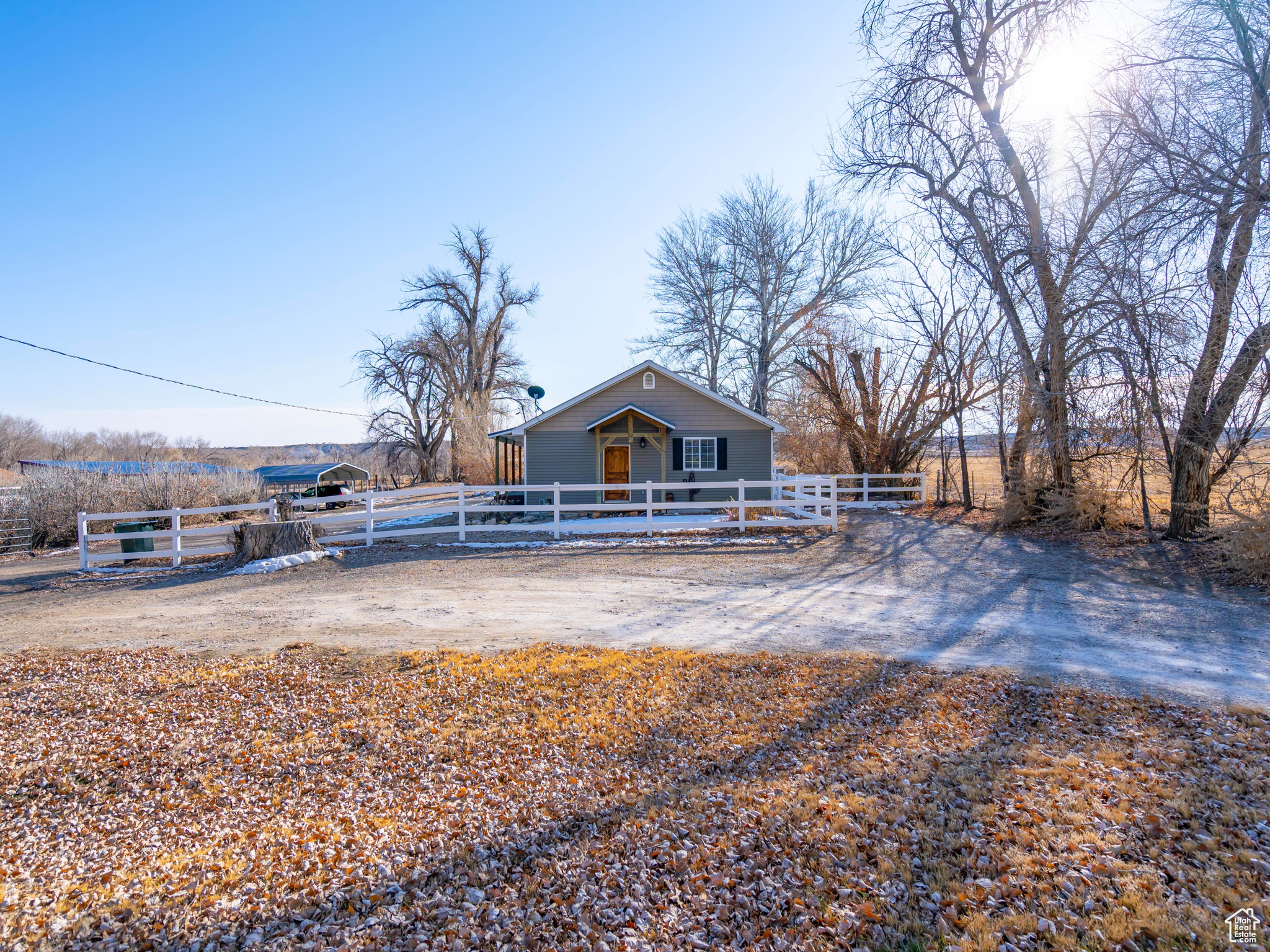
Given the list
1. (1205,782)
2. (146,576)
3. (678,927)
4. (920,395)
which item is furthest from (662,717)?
(920,395)

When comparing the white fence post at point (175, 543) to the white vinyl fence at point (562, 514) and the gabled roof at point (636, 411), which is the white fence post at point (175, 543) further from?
the gabled roof at point (636, 411)

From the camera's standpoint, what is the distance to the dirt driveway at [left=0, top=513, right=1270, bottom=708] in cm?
595

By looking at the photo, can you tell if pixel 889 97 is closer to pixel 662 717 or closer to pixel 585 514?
pixel 585 514

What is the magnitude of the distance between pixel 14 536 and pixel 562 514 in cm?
1475

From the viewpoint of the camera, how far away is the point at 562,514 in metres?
20.6

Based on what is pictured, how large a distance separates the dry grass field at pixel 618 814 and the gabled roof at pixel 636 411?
45.3 ft

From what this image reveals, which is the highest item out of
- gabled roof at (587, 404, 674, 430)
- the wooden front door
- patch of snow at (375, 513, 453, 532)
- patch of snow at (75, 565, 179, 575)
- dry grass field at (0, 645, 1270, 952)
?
gabled roof at (587, 404, 674, 430)

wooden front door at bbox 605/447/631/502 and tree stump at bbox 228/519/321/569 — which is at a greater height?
wooden front door at bbox 605/447/631/502

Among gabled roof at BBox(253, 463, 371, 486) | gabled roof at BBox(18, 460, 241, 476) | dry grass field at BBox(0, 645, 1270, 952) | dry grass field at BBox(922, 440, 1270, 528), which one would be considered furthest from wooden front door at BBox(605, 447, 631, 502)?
gabled roof at BBox(253, 463, 371, 486)

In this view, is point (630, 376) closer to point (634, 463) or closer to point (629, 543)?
point (634, 463)

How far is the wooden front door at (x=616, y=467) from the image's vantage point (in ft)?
65.5

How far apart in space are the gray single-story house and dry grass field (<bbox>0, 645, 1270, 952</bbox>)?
1485 centimetres

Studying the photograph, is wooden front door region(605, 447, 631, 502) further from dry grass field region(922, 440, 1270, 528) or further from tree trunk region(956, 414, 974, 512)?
dry grass field region(922, 440, 1270, 528)

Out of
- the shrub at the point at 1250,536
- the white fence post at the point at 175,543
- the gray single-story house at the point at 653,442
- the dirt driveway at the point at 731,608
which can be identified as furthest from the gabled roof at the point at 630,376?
the shrub at the point at 1250,536
